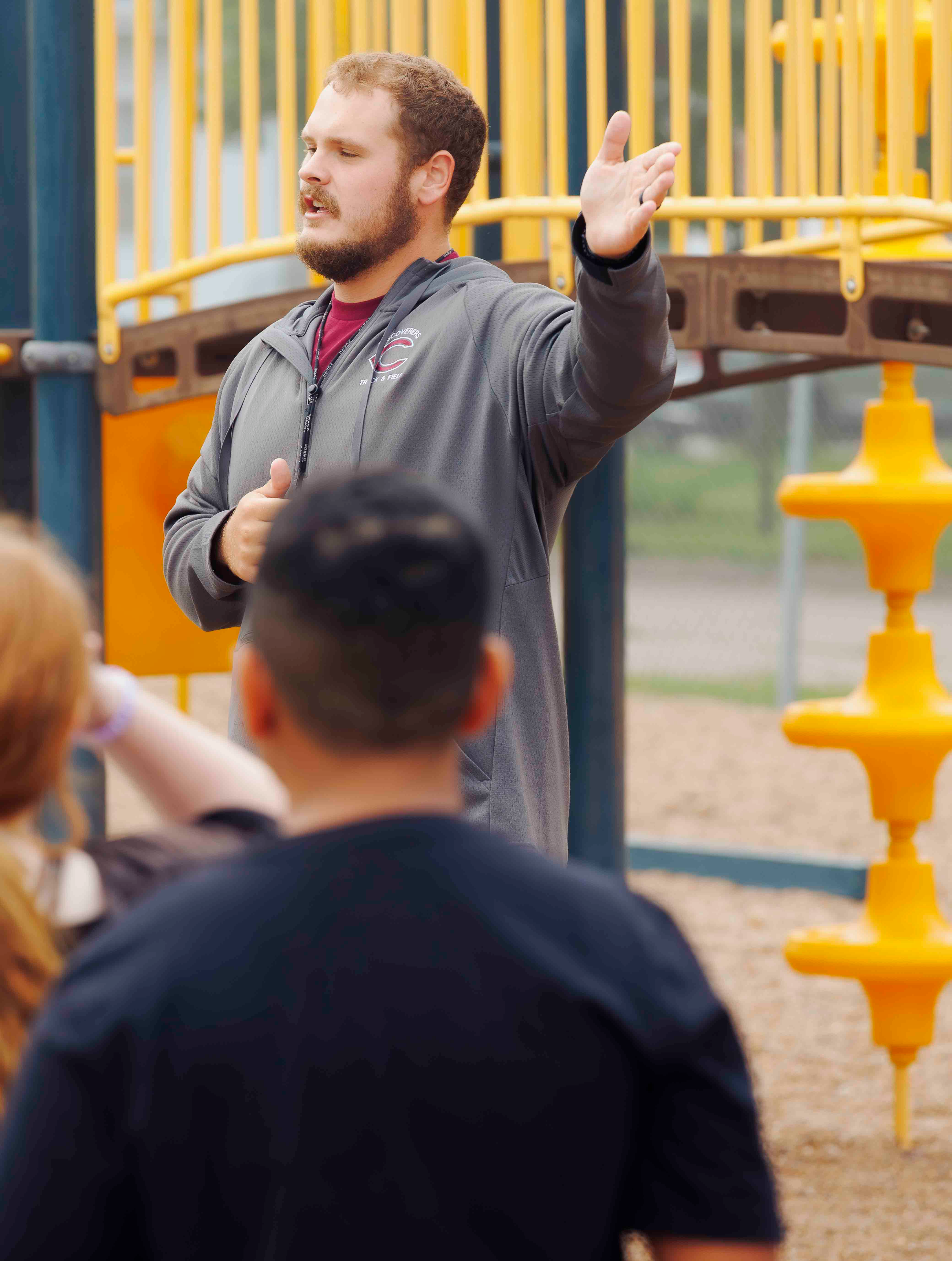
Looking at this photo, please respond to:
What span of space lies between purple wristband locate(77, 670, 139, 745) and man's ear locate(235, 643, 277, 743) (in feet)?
0.97

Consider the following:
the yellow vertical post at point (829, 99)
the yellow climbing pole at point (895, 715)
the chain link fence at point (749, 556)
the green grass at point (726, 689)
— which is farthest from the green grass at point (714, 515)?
the yellow climbing pole at point (895, 715)

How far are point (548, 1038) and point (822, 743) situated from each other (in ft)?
8.77

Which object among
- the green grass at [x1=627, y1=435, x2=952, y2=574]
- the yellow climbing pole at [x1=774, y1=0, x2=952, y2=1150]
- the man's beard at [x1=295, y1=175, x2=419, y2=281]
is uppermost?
the man's beard at [x1=295, y1=175, x2=419, y2=281]

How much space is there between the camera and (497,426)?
247cm

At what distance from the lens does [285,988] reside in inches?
40.3

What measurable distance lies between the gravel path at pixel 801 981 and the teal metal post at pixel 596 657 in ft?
2.22

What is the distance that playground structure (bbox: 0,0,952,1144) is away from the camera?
3139mm

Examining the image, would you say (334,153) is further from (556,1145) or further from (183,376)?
(556,1145)

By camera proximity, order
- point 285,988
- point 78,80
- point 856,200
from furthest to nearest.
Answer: point 78,80, point 856,200, point 285,988

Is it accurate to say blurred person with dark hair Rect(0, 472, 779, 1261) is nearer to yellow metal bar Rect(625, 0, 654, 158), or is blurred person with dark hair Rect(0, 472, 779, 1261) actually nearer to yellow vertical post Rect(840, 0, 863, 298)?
yellow vertical post Rect(840, 0, 863, 298)

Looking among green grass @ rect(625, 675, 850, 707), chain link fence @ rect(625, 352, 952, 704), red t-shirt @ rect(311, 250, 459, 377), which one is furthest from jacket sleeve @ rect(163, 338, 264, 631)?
green grass @ rect(625, 675, 850, 707)

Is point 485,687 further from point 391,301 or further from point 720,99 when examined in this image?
point 720,99

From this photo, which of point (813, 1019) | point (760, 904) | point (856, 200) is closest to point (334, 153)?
point (856, 200)

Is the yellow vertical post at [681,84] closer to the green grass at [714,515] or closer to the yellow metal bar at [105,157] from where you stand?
the yellow metal bar at [105,157]
